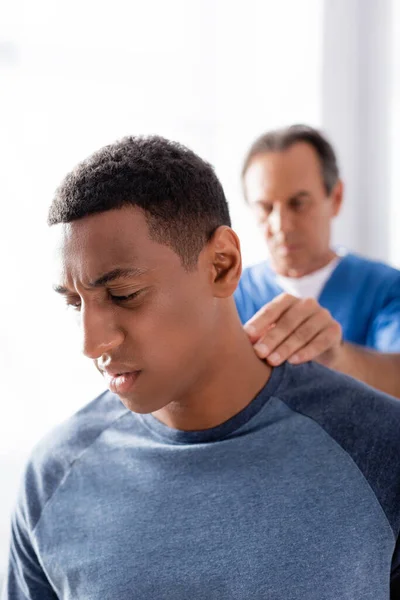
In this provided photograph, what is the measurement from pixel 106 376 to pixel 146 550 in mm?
243

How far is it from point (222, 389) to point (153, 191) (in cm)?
30

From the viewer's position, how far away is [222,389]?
107cm

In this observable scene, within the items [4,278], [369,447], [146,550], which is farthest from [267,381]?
[4,278]

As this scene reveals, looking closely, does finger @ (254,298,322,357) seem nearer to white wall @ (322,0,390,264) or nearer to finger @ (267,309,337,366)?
finger @ (267,309,337,366)

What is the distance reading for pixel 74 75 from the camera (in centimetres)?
211

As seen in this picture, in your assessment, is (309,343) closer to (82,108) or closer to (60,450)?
(60,450)

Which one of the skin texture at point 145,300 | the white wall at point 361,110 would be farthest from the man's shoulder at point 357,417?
the white wall at point 361,110

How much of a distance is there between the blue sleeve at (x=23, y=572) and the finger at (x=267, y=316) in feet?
1.51

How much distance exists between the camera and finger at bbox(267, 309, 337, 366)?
3.69 ft

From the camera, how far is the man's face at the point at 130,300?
0.93m

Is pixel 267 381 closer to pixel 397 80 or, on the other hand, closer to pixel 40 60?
pixel 40 60

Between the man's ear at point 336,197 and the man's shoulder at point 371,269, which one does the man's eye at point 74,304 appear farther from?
the man's ear at point 336,197

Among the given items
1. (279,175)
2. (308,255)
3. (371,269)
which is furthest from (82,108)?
(371,269)

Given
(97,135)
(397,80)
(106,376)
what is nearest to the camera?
(106,376)
